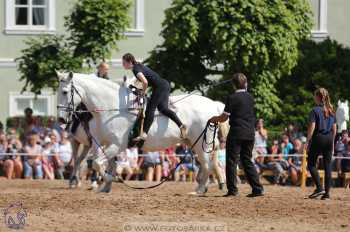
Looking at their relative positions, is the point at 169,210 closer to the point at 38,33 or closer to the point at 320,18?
the point at 38,33

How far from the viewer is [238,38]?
91.6 feet

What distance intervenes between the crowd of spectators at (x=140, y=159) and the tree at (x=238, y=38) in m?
2.19

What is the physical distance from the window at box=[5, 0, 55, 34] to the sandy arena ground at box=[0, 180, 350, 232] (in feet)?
50.1

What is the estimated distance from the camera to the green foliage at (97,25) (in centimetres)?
2788

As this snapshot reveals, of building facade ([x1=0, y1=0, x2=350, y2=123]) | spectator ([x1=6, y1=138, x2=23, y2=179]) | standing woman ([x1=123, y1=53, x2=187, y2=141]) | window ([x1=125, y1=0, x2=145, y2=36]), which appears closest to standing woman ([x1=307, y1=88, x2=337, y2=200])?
standing woman ([x1=123, y1=53, x2=187, y2=141])

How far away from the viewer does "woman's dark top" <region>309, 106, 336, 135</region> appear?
18.4 m

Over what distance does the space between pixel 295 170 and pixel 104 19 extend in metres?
6.27

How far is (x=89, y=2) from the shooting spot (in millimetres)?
27844

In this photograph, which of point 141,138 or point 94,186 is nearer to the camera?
point 141,138

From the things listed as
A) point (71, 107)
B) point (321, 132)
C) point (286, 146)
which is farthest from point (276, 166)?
point (71, 107)

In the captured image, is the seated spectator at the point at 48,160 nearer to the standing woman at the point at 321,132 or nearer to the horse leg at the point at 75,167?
the horse leg at the point at 75,167

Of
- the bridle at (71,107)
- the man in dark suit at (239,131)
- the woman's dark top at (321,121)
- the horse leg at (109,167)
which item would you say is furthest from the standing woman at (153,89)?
the woman's dark top at (321,121)

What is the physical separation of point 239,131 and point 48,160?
888 centimetres

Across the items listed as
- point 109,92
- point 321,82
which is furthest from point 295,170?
point 109,92
